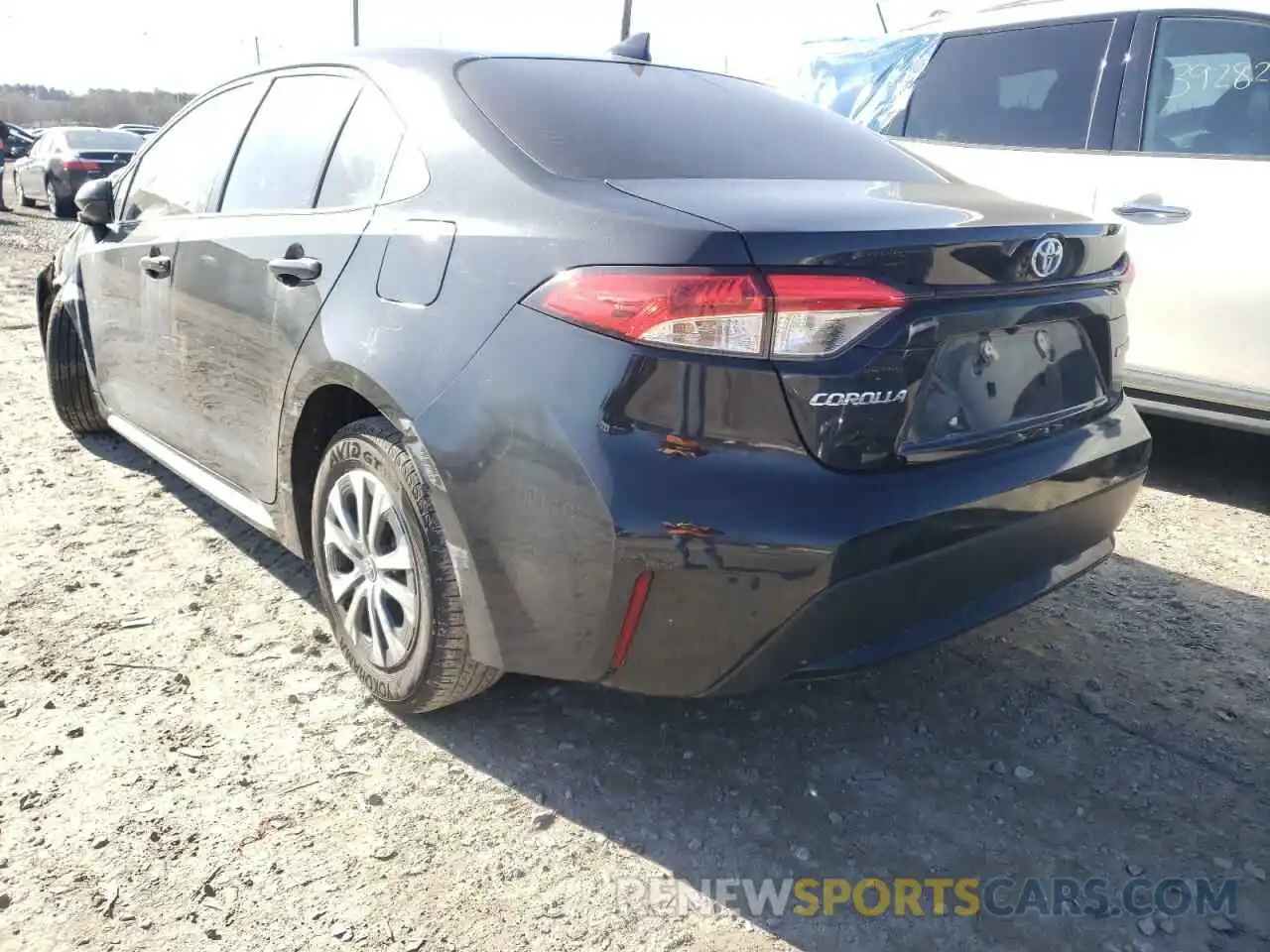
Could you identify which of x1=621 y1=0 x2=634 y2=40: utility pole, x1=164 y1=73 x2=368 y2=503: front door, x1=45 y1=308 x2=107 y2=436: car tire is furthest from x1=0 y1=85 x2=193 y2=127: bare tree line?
x1=164 y1=73 x2=368 y2=503: front door

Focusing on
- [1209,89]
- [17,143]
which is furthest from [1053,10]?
[17,143]

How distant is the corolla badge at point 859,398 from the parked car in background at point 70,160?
15550 millimetres

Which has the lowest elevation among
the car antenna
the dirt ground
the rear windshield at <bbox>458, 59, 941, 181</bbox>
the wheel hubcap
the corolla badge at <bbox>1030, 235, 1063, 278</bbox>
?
the dirt ground

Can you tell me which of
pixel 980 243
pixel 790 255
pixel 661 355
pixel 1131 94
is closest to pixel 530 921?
pixel 661 355

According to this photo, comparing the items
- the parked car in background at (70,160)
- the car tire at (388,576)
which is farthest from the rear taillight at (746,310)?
the parked car in background at (70,160)

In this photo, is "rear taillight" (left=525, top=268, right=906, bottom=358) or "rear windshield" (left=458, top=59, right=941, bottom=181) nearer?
"rear taillight" (left=525, top=268, right=906, bottom=358)

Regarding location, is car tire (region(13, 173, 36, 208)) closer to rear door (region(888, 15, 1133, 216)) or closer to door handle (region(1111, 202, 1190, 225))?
rear door (region(888, 15, 1133, 216))

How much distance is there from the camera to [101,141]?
16125mm

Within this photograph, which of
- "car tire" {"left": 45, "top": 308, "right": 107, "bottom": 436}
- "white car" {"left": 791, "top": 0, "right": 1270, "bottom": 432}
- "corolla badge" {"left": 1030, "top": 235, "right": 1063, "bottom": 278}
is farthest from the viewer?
"car tire" {"left": 45, "top": 308, "right": 107, "bottom": 436}

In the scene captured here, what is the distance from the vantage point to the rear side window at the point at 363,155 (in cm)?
241

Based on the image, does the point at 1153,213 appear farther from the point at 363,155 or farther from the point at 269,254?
the point at 269,254

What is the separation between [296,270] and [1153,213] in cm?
320

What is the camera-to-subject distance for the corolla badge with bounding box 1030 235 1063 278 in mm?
2053

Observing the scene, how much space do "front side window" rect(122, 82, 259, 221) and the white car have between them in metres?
3.08
